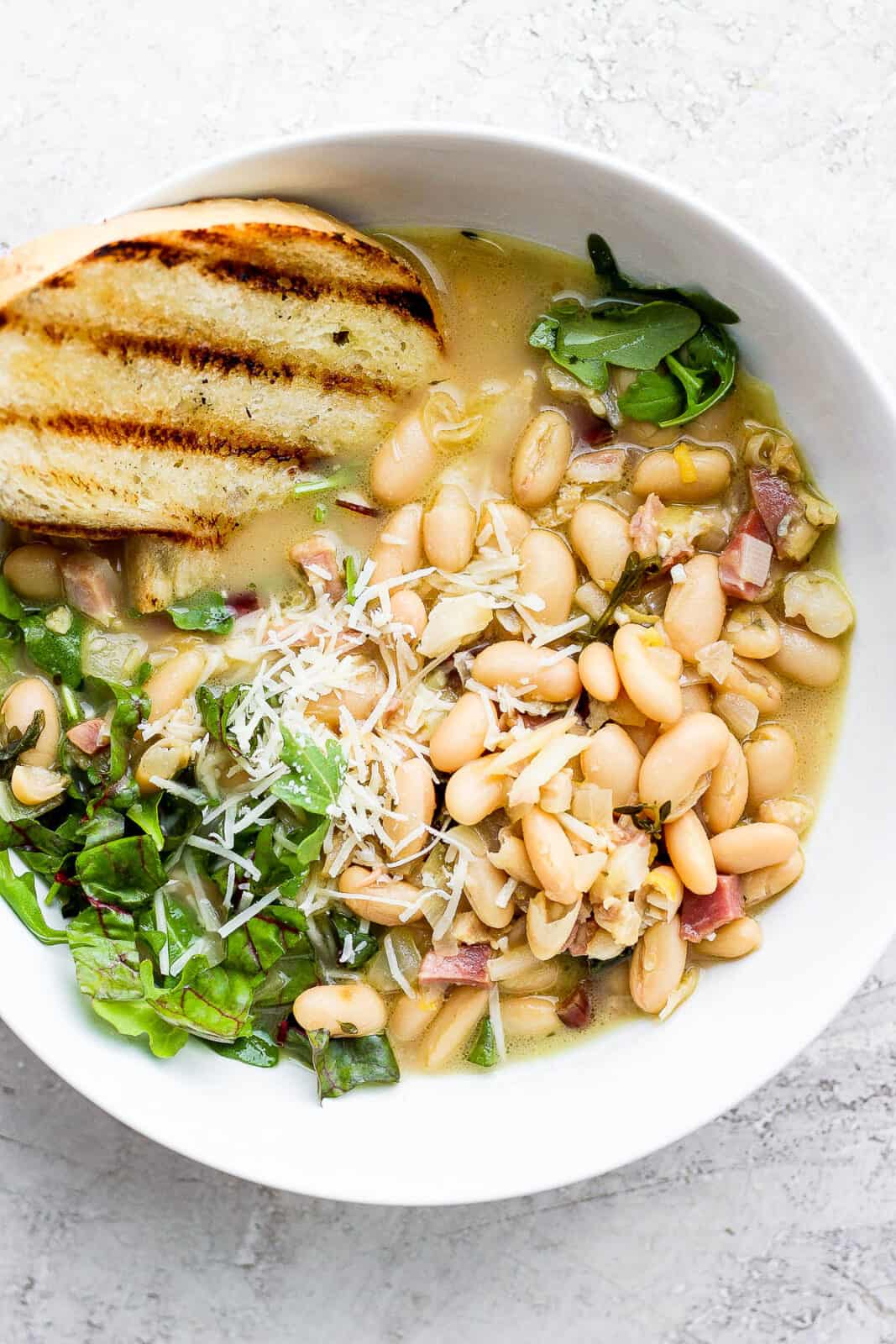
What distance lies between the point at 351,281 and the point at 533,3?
79 cm

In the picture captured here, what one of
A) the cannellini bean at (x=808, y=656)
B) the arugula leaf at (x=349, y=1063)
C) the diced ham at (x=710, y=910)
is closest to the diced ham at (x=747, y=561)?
the cannellini bean at (x=808, y=656)

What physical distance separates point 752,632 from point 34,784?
56.4 inches

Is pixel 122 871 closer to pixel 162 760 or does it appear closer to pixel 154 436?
pixel 162 760

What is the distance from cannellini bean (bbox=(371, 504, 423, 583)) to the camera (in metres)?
2.28

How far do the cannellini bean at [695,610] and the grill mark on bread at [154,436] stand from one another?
2.64 ft

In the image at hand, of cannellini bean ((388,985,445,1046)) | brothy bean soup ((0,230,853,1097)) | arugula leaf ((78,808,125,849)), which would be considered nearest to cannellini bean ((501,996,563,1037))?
brothy bean soup ((0,230,853,1097))

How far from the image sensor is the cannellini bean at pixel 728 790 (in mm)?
2240

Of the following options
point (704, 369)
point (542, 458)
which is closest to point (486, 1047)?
point (542, 458)

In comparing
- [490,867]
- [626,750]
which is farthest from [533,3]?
[490,867]

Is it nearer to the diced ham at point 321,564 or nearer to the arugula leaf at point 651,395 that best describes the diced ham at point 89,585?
the diced ham at point 321,564

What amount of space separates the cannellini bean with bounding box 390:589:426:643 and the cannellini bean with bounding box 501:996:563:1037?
77cm

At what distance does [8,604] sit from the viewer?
2279 millimetres

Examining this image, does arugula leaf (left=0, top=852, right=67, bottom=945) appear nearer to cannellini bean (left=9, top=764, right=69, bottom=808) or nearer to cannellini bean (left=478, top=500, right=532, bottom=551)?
cannellini bean (left=9, top=764, right=69, bottom=808)

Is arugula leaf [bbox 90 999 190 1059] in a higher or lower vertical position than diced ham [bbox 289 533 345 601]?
lower
